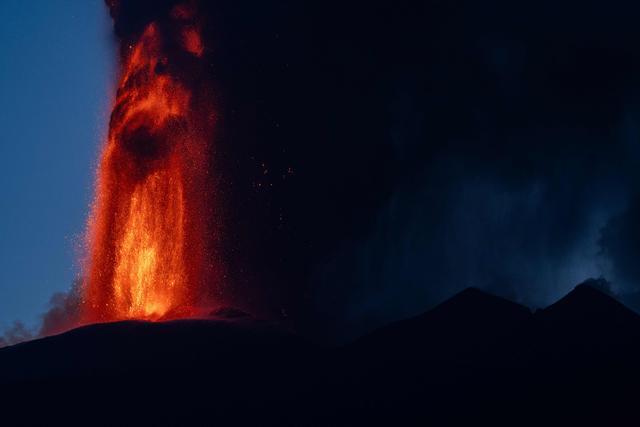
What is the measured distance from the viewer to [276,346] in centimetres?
4431

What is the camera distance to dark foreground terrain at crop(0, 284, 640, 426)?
3550cm

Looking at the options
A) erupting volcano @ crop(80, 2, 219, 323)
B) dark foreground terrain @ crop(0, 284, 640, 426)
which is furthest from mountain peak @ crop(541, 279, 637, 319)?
erupting volcano @ crop(80, 2, 219, 323)

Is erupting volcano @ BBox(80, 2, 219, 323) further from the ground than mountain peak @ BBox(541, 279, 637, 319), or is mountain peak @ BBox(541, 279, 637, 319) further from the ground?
erupting volcano @ BBox(80, 2, 219, 323)

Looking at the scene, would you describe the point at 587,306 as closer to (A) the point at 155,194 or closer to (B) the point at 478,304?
(B) the point at 478,304

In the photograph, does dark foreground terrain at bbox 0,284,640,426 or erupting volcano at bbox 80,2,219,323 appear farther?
erupting volcano at bbox 80,2,219,323

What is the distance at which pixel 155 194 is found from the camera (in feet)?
179

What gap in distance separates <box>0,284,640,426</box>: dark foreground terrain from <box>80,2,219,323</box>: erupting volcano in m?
8.16

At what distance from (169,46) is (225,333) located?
24.6m

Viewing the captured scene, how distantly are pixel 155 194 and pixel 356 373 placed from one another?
21661mm

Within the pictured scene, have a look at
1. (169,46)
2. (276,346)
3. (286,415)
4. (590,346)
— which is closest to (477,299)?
(590,346)

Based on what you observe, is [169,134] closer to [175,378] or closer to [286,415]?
[175,378]

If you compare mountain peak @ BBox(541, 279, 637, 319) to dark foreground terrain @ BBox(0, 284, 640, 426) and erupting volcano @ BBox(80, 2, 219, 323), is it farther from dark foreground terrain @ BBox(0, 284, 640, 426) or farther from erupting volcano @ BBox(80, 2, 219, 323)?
erupting volcano @ BBox(80, 2, 219, 323)

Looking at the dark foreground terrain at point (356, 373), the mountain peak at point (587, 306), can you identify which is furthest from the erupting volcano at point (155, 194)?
the mountain peak at point (587, 306)

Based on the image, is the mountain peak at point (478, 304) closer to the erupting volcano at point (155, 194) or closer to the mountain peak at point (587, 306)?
the mountain peak at point (587, 306)
